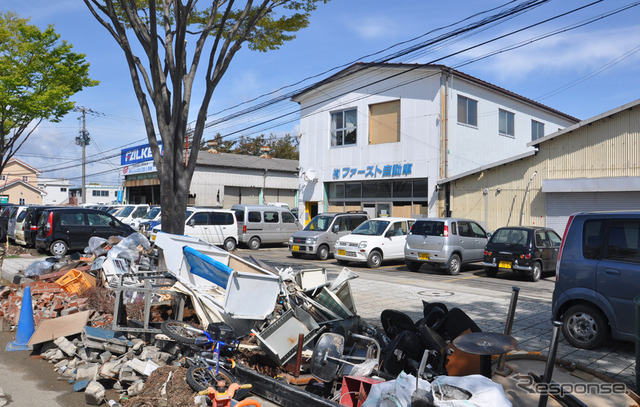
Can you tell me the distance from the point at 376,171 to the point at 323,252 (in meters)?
6.70

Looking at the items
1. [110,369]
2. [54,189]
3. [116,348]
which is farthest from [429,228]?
[54,189]

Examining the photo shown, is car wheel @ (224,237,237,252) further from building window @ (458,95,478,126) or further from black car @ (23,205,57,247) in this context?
building window @ (458,95,478,126)

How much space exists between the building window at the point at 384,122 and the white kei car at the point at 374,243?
6706 millimetres

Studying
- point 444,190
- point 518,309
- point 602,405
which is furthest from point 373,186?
point 602,405

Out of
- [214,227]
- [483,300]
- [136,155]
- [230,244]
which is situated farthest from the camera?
[136,155]

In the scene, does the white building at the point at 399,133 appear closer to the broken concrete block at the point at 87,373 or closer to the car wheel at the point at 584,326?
the car wheel at the point at 584,326

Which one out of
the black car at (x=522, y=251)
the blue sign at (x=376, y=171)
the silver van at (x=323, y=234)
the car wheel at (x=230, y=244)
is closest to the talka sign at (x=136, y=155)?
the car wheel at (x=230, y=244)

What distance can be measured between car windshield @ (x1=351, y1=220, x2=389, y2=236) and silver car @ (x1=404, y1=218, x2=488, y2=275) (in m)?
1.68

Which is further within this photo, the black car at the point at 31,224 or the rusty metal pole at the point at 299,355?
the black car at the point at 31,224

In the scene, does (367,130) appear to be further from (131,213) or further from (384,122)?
(131,213)

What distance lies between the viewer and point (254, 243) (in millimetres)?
21500

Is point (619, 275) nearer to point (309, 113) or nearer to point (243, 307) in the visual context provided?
point (243, 307)

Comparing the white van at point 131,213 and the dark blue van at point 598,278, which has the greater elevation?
the white van at point 131,213

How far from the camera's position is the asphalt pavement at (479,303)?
6.12m
